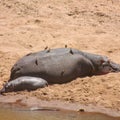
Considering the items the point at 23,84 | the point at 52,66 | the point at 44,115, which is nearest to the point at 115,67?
the point at 52,66

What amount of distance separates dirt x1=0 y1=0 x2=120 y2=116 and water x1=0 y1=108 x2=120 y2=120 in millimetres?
585

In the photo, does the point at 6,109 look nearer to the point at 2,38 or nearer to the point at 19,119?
the point at 19,119

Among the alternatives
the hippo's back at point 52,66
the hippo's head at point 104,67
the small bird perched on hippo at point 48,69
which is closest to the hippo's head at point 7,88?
the small bird perched on hippo at point 48,69

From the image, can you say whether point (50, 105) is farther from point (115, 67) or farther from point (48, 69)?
point (115, 67)

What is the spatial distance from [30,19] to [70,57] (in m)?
4.43

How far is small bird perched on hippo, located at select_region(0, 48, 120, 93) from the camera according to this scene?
35.7ft

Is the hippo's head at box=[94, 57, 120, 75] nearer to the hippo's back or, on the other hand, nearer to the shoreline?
the hippo's back

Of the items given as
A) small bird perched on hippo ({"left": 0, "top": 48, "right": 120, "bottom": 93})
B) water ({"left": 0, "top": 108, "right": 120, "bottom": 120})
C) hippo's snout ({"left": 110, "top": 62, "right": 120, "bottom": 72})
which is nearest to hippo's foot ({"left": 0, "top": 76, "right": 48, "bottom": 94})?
small bird perched on hippo ({"left": 0, "top": 48, "right": 120, "bottom": 93})

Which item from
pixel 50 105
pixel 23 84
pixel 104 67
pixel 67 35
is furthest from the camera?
pixel 67 35

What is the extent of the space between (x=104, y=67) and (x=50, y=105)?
190 centimetres

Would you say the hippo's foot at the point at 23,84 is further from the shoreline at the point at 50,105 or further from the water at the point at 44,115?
the water at the point at 44,115

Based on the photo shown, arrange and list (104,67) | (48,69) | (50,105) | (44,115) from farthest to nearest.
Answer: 1. (104,67)
2. (48,69)
3. (50,105)
4. (44,115)

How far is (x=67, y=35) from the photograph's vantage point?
14430 mm

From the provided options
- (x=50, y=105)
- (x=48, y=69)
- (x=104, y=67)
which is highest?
(x=48, y=69)
